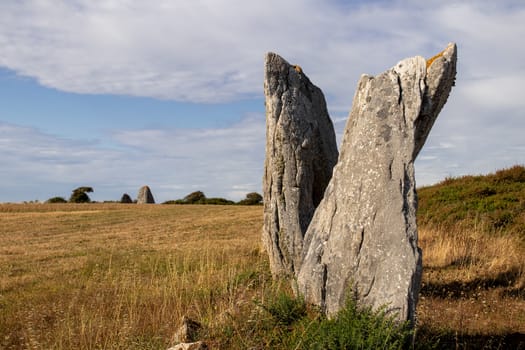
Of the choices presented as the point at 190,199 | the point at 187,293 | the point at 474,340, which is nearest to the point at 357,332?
the point at 474,340

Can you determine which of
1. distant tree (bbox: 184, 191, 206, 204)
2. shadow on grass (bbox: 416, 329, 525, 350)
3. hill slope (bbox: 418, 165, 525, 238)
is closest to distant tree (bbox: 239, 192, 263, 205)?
distant tree (bbox: 184, 191, 206, 204)

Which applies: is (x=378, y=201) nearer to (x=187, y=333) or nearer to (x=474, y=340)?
(x=474, y=340)

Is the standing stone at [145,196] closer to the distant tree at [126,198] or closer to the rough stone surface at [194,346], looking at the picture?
the distant tree at [126,198]

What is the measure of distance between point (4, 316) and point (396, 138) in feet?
25.5

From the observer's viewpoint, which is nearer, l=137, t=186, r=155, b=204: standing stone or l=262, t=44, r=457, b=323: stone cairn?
l=262, t=44, r=457, b=323: stone cairn

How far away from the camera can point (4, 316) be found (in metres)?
9.39

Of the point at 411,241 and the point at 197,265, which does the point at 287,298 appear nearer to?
the point at 411,241

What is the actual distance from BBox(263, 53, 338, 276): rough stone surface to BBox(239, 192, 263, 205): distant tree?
39.3m

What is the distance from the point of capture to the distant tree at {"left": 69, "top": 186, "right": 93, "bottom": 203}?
59.3 m

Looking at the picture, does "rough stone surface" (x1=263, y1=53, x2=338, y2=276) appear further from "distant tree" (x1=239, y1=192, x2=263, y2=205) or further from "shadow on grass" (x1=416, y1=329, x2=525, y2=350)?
"distant tree" (x1=239, y1=192, x2=263, y2=205)

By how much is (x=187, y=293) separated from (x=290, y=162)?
3204 millimetres

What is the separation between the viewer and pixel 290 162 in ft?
32.6

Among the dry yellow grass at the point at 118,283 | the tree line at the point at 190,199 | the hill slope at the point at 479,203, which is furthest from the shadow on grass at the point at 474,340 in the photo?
the tree line at the point at 190,199

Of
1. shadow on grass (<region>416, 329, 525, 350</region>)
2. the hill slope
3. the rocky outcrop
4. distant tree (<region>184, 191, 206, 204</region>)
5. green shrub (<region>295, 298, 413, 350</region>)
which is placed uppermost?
distant tree (<region>184, 191, 206, 204</region>)
